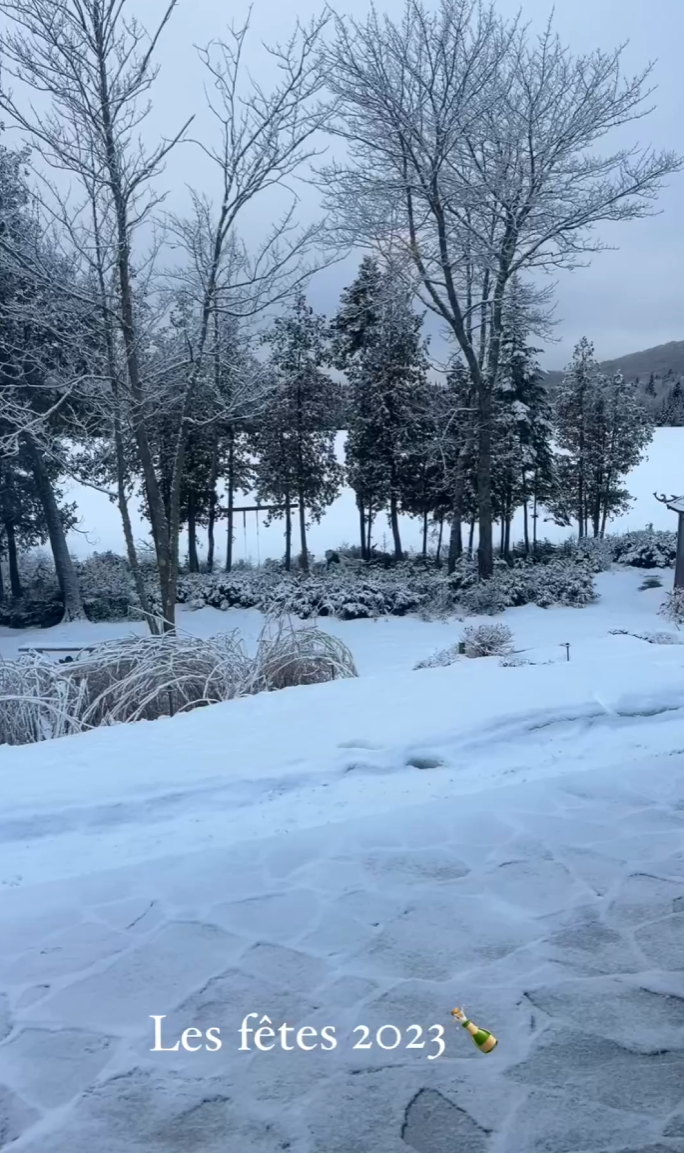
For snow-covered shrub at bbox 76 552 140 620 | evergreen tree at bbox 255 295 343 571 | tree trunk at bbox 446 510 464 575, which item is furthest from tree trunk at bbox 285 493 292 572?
tree trunk at bbox 446 510 464 575

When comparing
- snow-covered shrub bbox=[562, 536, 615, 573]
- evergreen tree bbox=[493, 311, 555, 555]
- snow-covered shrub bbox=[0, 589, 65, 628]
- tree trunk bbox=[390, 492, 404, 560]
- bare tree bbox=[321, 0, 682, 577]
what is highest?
bare tree bbox=[321, 0, 682, 577]

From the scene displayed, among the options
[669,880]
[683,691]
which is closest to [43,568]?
[683,691]

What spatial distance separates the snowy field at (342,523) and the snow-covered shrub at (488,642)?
36.9ft

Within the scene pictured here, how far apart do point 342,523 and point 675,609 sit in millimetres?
12220

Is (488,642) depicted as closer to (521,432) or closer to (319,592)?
(319,592)

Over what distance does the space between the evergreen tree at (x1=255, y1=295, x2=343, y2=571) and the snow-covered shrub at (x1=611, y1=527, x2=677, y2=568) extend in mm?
6436

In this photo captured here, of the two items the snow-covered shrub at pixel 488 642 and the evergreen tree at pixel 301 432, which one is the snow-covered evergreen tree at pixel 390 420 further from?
the snow-covered shrub at pixel 488 642

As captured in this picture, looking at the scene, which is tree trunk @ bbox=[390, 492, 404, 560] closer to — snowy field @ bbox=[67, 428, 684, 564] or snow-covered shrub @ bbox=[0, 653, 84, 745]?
snowy field @ bbox=[67, 428, 684, 564]

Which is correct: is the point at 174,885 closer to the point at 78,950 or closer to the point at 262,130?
the point at 78,950

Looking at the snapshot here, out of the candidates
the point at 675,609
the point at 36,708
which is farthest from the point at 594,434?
the point at 36,708

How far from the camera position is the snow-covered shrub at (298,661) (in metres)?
6.34

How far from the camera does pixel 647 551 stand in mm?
17438

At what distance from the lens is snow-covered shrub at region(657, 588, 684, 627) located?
1148 cm

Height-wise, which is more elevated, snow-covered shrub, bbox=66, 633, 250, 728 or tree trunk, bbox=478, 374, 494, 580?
tree trunk, bbox=478, 374, 494, 580
